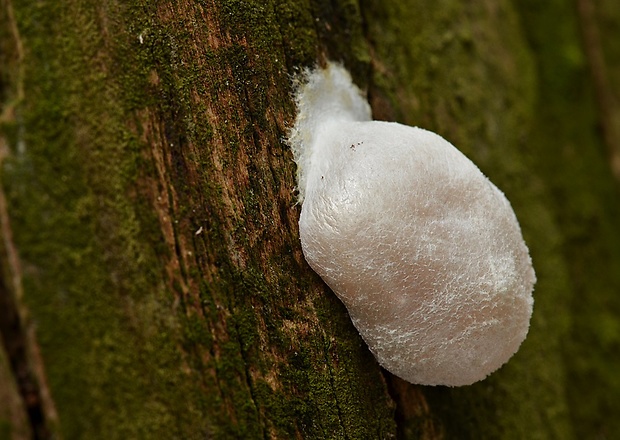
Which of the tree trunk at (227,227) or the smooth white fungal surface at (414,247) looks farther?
the tree trunk at (227,227)

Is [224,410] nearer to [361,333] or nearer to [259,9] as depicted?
[361,333]

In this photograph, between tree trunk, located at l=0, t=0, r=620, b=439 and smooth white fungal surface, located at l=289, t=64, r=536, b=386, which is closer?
smooth white fungal surface, located at l=289, t=64, r=536, b=386

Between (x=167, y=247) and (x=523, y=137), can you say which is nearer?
(x=167, y=247)

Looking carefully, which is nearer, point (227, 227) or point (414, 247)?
point (414, 247)

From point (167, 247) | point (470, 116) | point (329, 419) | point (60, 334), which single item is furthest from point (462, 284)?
point (60, 334)

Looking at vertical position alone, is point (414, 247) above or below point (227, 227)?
below
